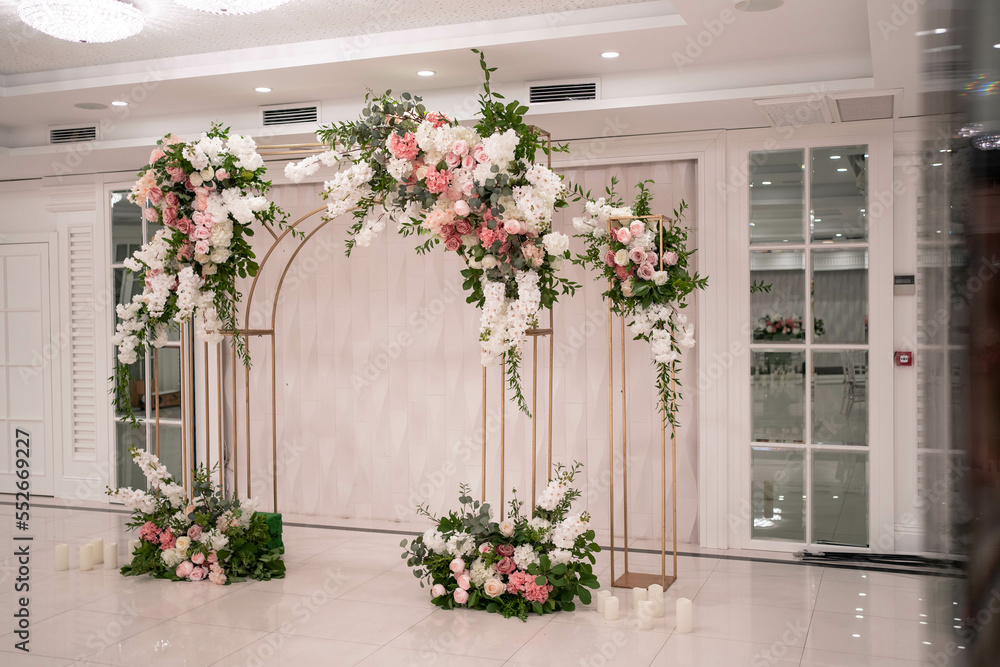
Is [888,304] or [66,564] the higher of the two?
[888,304]

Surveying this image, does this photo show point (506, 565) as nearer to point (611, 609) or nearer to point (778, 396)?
point (611, 609)

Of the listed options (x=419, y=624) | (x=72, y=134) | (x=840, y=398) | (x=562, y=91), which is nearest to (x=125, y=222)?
(x=72, y=134)

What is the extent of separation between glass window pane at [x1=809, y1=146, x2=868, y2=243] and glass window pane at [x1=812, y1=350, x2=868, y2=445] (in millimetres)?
731

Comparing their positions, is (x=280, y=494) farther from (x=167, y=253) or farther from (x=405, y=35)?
(x=405, y=35)

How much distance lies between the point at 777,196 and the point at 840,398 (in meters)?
1.29

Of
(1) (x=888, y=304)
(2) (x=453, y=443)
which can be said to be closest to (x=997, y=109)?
(1) (x=888, y=304)

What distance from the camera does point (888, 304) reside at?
4918 millimetres

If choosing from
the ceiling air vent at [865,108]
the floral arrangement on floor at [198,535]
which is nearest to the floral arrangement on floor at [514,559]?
the floral arrangement on floor at [198,535]

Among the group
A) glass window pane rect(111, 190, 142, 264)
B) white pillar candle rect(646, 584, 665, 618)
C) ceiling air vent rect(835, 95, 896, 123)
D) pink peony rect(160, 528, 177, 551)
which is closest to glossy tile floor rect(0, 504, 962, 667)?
white pillar candle rect(646, 584, 665, 618)

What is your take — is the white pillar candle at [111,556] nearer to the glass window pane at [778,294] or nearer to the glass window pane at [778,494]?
the glass window pane at [778,494]

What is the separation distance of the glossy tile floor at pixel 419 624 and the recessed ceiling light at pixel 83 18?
2.85 meters

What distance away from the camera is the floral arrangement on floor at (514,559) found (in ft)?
13.6

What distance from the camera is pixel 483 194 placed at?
395cm

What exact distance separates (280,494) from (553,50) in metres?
3.95
